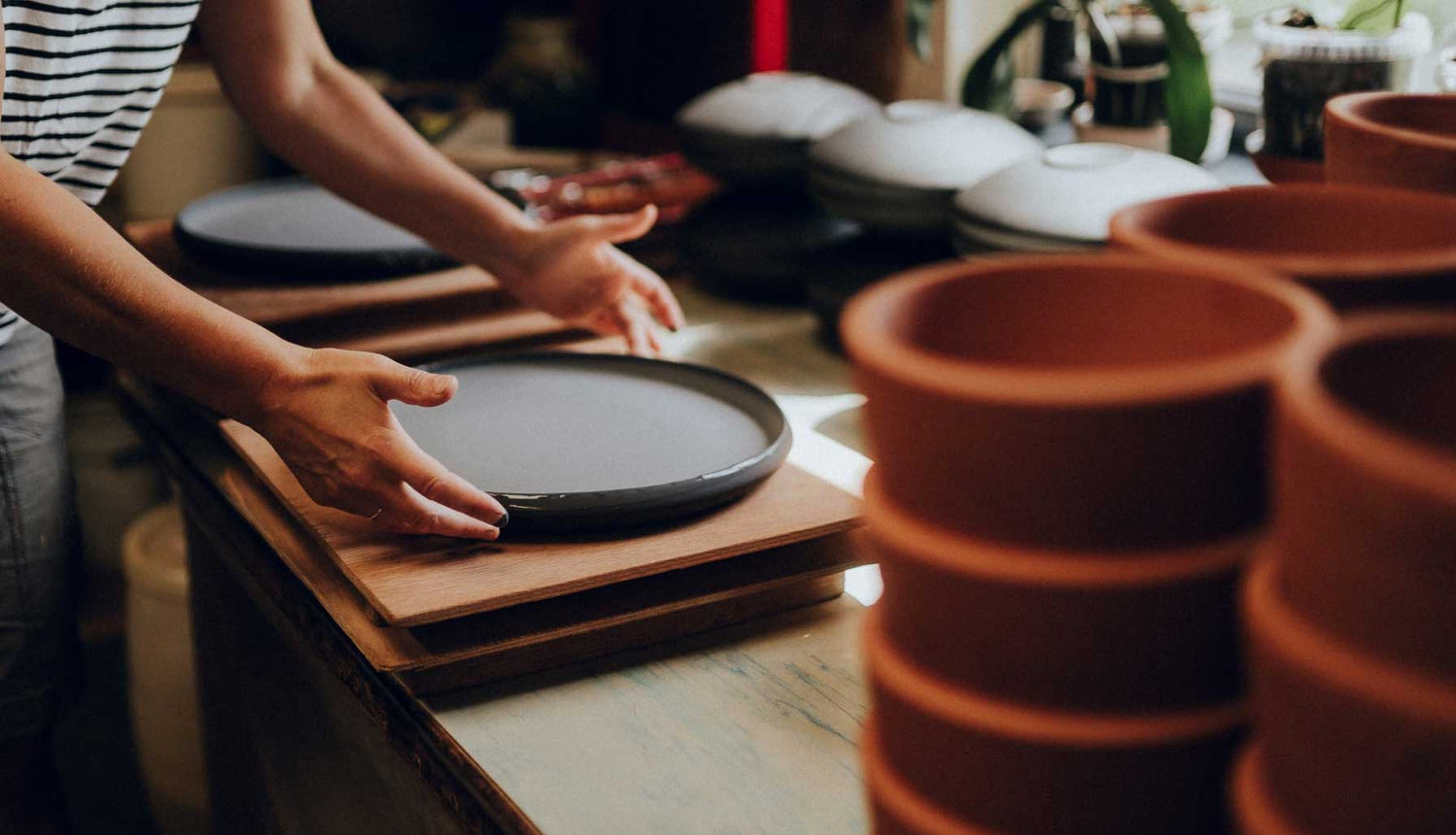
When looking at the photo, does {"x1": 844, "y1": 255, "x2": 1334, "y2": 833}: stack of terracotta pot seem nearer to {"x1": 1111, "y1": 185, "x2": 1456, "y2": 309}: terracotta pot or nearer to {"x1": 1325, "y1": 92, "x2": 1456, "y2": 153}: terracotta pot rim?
{"x1": 1111, "y1": 185, "x2": 1456, "y2": 309}: terracotta pot

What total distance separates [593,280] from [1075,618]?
1.03m

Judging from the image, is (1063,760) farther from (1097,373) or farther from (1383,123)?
(1383,123)

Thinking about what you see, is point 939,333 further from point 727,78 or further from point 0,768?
point 727,78

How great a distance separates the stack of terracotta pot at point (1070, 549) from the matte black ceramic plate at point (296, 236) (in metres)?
1.06

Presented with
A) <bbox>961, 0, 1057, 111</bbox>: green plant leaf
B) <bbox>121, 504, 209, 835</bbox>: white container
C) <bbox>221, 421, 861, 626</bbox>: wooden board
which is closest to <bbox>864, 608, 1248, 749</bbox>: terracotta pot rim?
<bbox>221, 421, 861, 626</bbox>: wooden board

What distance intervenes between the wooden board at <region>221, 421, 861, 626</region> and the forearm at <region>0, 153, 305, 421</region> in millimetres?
116

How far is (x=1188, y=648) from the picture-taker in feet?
1.50

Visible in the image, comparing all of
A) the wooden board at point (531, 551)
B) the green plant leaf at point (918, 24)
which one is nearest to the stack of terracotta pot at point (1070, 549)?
the wooden board at point (531, 551)

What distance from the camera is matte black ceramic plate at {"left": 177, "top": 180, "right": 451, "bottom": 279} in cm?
147

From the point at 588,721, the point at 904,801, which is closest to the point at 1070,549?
the point at 904,801

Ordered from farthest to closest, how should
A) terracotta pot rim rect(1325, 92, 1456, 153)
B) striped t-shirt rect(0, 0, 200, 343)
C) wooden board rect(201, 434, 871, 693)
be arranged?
striped t-shirt rect(0, 0, 200, 343) → wooden board rect(201, 434, 871, 693) → terracotta pot rim rect(1325, 92, 1456, 153)

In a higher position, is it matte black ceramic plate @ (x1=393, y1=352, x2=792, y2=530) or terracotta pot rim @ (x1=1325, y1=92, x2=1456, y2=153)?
terracotta pot rim @ (x1=1325, y1=92, x2=1456, y2=153)

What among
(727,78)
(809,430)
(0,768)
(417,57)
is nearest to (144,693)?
(0,768)

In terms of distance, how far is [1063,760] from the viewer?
0.47m
